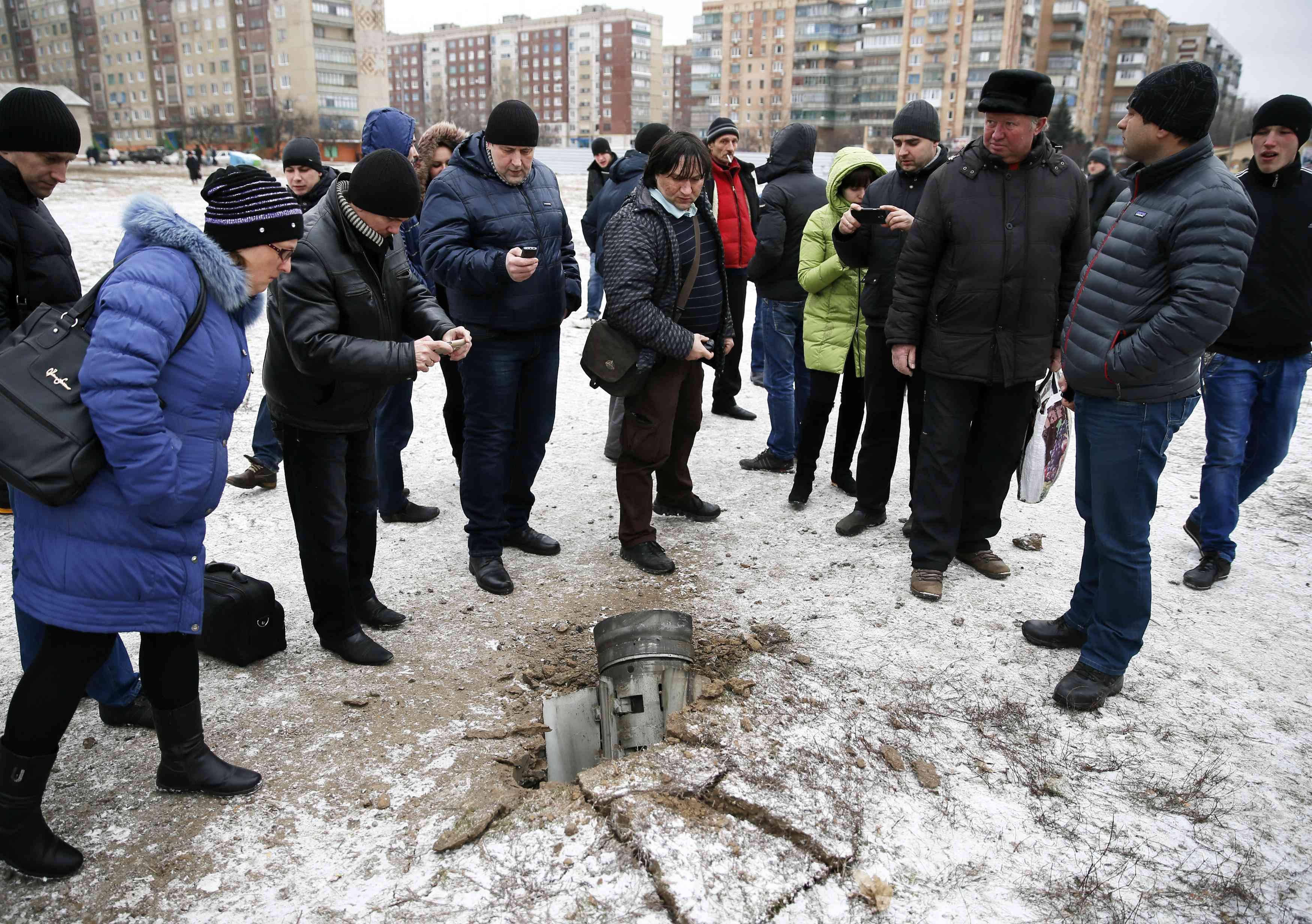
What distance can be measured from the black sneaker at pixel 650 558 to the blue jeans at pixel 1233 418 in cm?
286

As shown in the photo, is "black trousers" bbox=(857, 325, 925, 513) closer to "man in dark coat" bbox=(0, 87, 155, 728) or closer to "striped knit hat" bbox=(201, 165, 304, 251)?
"striped knit hat" bbox=(201, 165, 304, 251)

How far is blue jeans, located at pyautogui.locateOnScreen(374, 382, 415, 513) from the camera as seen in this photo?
499 centimetres

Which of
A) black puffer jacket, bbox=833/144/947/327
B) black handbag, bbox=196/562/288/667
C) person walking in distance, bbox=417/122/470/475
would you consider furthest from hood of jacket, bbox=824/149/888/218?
black handbag, bbox=196/562/288/667

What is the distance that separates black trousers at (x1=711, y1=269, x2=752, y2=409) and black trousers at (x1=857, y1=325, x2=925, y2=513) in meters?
1.99

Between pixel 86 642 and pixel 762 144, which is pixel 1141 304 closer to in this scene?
pixel 86 642

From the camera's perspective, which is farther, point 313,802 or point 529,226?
point 529,226

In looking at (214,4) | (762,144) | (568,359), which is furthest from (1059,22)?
(568,359)

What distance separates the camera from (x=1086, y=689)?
334cm

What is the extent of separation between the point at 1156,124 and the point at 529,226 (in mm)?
2714

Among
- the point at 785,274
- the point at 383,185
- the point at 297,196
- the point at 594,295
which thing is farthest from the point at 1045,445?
the point at 594,295

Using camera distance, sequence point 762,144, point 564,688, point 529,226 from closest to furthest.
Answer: point 564,688
point 529,226
point 762,144

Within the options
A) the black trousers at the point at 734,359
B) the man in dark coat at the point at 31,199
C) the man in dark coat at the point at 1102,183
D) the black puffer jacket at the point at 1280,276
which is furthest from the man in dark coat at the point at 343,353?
the man in dark coat at the point at 1102,183

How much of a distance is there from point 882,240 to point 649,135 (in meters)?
2.82

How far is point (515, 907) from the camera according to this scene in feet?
7.51
